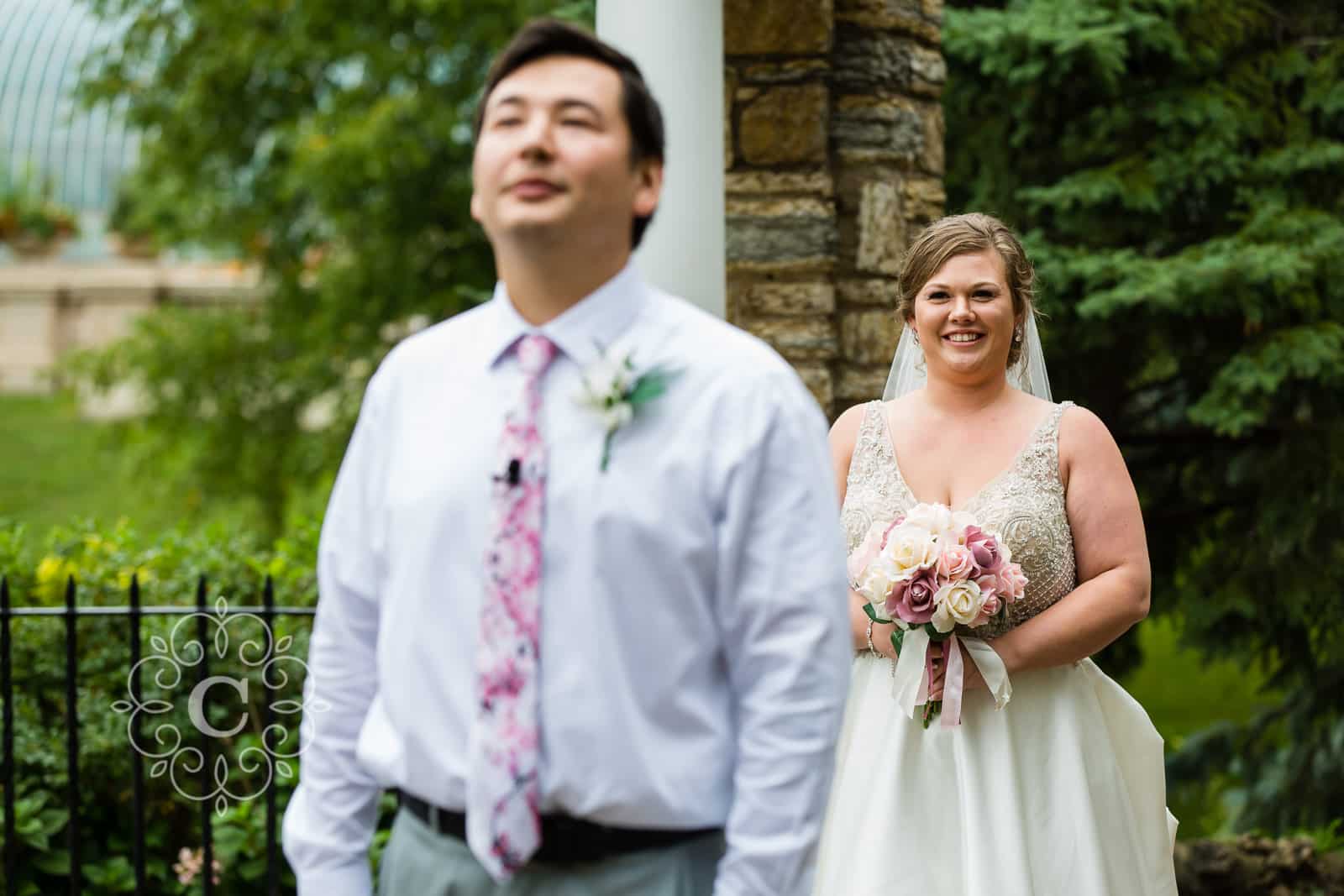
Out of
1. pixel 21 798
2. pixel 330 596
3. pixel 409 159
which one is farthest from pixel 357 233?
pixel 330 596

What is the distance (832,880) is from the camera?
9.86ft

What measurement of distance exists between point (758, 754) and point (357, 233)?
26.8 feet

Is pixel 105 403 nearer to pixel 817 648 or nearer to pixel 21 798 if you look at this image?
pixel 21 798

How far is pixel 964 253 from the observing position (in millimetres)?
3002

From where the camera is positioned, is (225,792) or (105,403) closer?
(225,792)

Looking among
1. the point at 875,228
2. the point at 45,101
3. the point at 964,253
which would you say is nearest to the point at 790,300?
the point at 875,228

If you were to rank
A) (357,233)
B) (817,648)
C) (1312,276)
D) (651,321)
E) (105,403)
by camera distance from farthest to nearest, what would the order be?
(105,403)
(357,233)
(1312,276)
(651,321)
(817,648)

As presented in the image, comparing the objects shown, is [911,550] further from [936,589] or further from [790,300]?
[790,300]

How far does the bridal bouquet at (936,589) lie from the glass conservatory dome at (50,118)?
22.4m

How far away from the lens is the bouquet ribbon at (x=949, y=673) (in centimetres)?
289

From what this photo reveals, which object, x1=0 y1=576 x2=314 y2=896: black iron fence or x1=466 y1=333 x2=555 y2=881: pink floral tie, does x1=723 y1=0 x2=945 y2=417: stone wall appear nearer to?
x1=0 y1=576 x2=314 y2=896: black iron fence

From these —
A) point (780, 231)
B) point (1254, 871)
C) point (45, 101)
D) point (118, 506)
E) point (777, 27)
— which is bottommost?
point (1254, 871)

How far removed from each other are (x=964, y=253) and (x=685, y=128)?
1.51 metres

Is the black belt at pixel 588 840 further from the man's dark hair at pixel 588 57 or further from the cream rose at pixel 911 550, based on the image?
the cream rose at pixel 911 550
